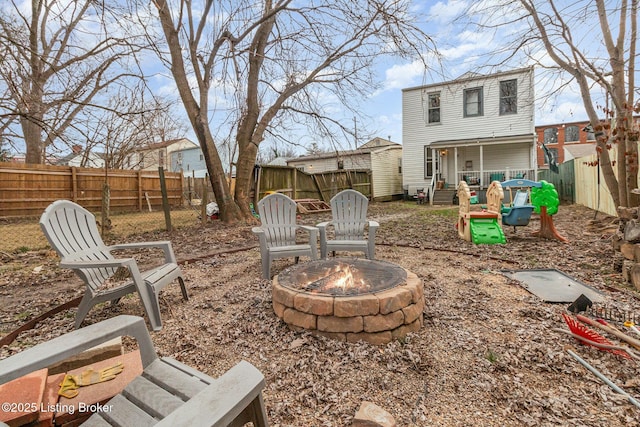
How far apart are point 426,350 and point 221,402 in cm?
163

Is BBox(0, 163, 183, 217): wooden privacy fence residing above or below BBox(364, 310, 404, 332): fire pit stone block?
above

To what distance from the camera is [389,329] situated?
7.22 feet

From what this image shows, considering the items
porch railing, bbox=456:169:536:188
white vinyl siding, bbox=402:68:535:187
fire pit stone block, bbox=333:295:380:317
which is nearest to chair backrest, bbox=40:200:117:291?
fire pit stone block, bbox=333:295:380:317

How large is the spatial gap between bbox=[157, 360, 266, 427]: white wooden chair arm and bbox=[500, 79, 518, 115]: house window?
1495 cm

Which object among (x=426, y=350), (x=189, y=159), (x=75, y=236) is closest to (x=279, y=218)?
(x=75, y=236)

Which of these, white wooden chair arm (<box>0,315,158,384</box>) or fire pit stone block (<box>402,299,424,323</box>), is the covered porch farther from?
white wooden chair arm (<box>0,315,158,384</box>)

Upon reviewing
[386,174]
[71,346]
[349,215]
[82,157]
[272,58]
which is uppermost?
[272,58]

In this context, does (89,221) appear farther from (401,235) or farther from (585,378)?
(401,235)

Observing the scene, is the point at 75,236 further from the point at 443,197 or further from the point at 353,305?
the point at 443,197

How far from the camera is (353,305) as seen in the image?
2146 mm

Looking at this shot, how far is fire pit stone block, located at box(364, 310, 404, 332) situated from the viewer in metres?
2.16

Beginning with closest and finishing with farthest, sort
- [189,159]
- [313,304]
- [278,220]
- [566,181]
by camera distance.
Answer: [313,304], [278,220], [566,181], [189,159]

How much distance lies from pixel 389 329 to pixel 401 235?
14.4 ft

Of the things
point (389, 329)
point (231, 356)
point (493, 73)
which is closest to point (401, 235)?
point (493, 73)
